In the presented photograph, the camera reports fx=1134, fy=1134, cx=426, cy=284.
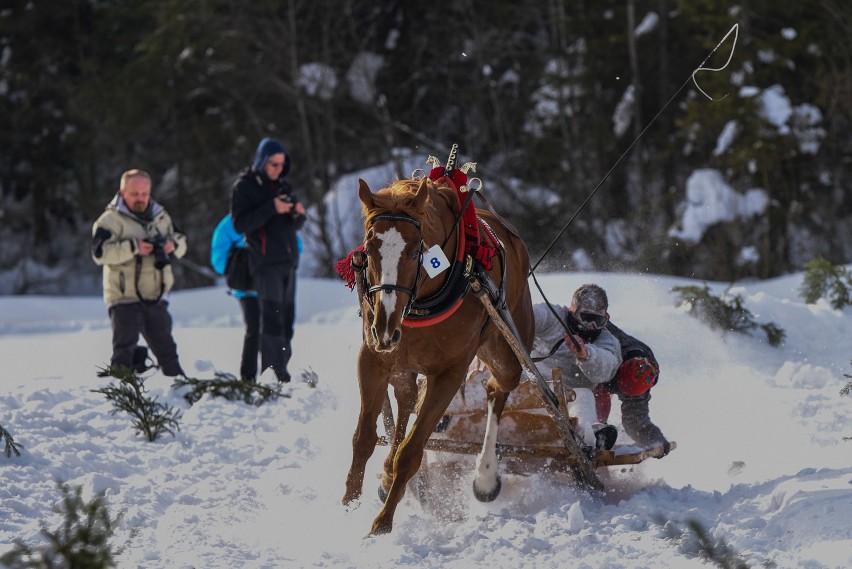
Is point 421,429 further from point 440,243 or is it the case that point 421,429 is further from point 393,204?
point 393,204

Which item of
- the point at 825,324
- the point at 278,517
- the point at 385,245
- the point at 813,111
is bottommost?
the point at 278,517

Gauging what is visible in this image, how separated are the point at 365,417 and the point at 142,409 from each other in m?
1.89

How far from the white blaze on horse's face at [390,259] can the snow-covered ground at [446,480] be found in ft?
3.62

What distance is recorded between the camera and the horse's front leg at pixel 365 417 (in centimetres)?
544

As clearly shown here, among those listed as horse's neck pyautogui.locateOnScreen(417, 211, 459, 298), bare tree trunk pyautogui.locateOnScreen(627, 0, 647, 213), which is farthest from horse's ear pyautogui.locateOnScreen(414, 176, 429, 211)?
bare tree trunk pyautogui.locateOnScreen(627, 0, 647, 213)

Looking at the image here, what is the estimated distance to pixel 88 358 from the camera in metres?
10.5

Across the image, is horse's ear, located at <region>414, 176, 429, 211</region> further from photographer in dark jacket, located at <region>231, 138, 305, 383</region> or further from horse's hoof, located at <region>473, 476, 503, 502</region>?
photographer in dark jacket, located at <region>231, 138, 305, 383</region>

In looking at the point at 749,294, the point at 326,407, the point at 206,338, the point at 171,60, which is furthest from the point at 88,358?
the point at 171,60

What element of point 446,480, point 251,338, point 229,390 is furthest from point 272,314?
point 446,480

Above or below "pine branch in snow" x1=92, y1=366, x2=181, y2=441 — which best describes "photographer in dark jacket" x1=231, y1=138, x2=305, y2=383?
above

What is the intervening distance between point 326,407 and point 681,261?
513 inches

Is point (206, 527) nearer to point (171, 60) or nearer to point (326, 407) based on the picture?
point (326, 407)

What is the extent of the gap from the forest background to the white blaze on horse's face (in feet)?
44.5

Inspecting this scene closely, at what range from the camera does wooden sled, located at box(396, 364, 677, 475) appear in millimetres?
5965
